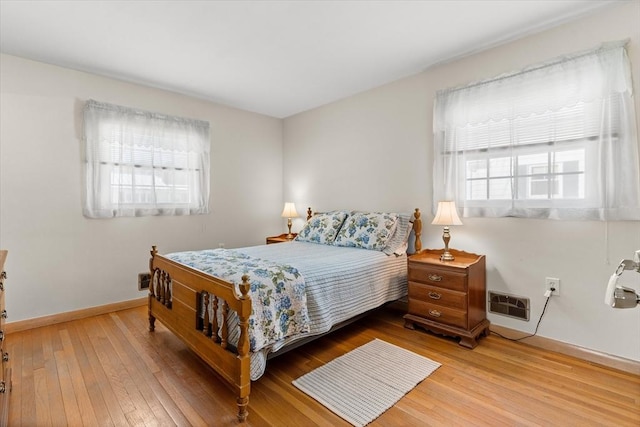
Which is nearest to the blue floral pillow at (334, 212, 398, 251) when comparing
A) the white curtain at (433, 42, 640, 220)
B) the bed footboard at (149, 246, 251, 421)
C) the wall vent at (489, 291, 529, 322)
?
the white curtain at (433, 42, 640, 220)

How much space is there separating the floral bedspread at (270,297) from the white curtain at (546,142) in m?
1.69

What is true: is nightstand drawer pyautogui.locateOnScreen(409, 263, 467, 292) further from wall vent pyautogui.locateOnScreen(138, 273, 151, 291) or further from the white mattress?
wall vent pyautogui.locateOnScreen(138, 273, 151, 291)

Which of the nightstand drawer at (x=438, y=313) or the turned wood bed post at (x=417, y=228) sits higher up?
the turned wood bed post at (x=417, y=228)

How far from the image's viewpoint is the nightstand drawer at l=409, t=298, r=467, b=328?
2418 millimetres

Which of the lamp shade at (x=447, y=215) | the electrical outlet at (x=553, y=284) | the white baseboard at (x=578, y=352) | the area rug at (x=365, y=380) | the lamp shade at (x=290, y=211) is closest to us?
the area rug at (x=365, y=380)

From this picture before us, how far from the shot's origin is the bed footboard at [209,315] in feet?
5.40

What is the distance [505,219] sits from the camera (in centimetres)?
257

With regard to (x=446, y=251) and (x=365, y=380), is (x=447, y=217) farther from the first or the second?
(x=365, y=380)

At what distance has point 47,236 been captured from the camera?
2871 millimetres

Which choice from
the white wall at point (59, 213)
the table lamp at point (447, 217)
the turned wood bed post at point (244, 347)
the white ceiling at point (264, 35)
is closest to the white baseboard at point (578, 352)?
the table lamp at point (447, 217)

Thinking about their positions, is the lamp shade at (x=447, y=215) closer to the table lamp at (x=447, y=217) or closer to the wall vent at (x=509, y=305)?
the table lamp at (x=447, y=217)

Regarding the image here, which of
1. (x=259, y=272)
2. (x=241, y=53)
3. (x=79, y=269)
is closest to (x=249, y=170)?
(x=241, y=53)

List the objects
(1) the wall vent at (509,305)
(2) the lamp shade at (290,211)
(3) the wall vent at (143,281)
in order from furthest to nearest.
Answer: (2) the lamp shade at (290,211) → (3) the wall vent at (143,281) → (1) the wall vent at (509,305)

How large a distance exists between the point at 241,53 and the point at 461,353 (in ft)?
9.97
